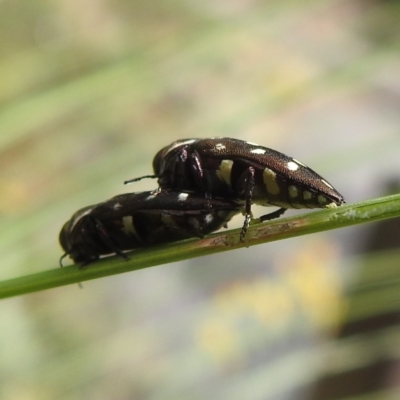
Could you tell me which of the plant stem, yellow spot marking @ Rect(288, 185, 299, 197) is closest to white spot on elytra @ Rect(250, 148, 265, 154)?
yellow spot marking @ Rect(288, 185, 299, 197)

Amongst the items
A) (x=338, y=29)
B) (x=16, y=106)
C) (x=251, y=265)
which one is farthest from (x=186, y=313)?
(x=338, y=29)

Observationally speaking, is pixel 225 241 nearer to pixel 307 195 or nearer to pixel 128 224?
pixel 307 195

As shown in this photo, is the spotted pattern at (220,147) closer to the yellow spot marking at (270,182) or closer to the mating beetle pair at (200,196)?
the mating beetle pair at (200,196)

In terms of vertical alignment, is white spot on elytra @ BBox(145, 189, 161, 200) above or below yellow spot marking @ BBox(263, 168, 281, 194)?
above

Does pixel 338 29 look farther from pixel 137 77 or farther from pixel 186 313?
pixel 186 313

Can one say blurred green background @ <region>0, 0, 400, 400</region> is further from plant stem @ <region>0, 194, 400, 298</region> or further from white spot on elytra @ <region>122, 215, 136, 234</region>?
plant stem @ <region>0, 194, 400, 298</region>

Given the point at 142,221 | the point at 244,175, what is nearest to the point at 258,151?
the point at 244,175

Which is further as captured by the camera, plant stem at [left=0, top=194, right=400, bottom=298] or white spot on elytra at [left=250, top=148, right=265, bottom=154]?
white spot on elytra at [left=250, top=148, right=265, bottom=154]
